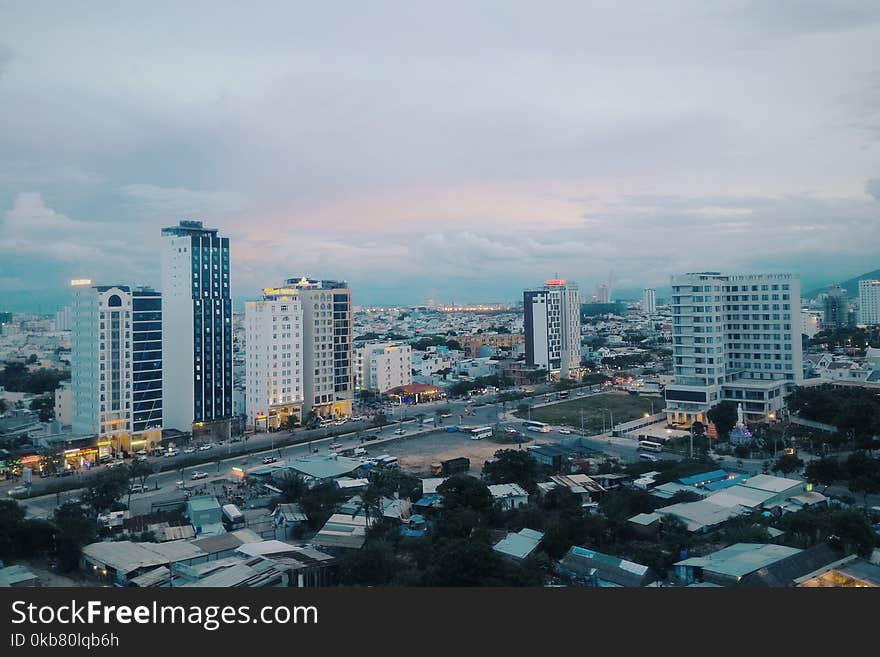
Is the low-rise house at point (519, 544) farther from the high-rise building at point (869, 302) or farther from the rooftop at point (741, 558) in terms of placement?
the high-rise building at point (869, 302)

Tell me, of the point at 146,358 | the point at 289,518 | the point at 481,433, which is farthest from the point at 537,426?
the point at 146,358

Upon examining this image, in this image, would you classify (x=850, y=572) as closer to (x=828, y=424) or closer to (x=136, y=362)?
(x=828, y=424)

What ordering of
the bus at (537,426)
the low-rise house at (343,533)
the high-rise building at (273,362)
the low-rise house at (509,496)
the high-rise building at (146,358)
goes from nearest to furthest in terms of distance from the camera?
the low-rise house at (343,533)
the low-rise house at (509,496)
the high-rise building at (146,358)
the bus at (537,426)
the high-rise building at (273,362)

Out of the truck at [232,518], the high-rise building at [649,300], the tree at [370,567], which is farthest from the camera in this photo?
the high-rise building at [649,300]

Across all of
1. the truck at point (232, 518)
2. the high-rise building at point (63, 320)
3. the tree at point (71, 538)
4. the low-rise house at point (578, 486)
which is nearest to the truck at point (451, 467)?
the low-rise house at point (578, 486)

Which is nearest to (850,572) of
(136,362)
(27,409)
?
(136,362)

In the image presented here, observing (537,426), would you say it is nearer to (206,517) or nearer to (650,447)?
(650,447)
